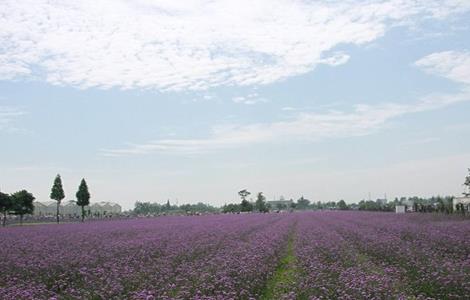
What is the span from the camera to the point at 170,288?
9.34 metres

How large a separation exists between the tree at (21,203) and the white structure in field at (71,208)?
47.0 meters

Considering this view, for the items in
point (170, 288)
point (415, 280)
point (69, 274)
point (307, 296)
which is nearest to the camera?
point (307, 296)

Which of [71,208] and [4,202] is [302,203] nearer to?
[71,208]

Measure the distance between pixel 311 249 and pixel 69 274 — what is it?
7.38 meters

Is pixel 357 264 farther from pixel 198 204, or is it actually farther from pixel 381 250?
pixel 198 204

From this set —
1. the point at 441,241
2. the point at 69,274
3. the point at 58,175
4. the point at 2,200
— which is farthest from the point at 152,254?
the point at 58,175

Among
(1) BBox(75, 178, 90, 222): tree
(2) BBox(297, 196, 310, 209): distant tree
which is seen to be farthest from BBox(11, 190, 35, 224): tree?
(2) BBox(297, 196, 310, 209): distant tree

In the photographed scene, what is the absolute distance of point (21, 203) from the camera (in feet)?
175

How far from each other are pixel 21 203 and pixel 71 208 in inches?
2964

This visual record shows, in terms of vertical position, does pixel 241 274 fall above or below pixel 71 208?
above

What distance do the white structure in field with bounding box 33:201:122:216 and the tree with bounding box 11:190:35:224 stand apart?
47.0 metres

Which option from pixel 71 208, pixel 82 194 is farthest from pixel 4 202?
pixel 71 208

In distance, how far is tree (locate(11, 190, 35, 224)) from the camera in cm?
5234

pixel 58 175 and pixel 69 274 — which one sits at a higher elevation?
pixel 58 175
